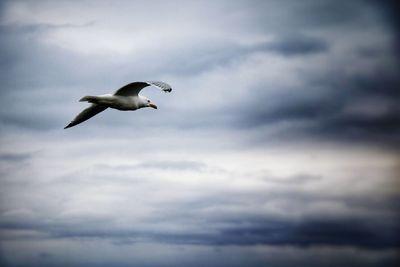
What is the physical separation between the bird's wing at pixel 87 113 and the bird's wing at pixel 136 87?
482cm

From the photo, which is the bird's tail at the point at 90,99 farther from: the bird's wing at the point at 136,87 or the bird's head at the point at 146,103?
the bird's head at the point at 146,103

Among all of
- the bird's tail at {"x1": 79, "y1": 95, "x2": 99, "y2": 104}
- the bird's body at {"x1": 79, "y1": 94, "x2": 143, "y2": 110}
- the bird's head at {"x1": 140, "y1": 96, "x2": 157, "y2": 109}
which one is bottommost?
the bird's tail at {"x1": 79, "y1": 95, "x2": 99, "y2": 104}

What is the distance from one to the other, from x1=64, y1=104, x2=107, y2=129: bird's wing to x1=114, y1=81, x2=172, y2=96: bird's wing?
4816 mm

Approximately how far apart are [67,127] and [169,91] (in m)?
12.5

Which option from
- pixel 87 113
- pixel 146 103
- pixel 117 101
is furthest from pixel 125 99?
pixel 87 113

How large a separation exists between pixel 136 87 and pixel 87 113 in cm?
782

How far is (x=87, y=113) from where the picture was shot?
201 ft

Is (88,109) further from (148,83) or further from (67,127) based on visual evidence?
(148,83)

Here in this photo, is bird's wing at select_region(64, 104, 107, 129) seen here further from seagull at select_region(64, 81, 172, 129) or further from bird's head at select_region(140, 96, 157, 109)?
bird's head at select_region(140, 96, 157, 109)

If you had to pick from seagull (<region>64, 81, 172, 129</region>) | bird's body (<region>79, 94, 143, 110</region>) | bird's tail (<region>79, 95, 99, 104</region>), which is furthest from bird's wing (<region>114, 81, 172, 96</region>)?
bird's tail (<region>79, 95, 99, 104</region>)

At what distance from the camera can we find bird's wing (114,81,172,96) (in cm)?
5356

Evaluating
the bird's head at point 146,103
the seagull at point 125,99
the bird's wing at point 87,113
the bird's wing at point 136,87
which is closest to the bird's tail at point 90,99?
the seagull at point 125,99

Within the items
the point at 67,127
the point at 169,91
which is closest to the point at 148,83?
the point at 169,91

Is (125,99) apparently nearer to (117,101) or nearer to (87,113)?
(117,101)
